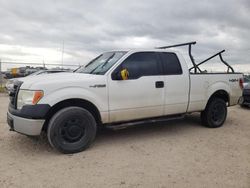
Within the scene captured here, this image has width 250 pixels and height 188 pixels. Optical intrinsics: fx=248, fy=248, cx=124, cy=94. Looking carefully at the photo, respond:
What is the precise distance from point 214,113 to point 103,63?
3209mm

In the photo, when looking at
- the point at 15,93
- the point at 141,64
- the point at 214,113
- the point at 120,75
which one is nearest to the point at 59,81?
the point at 15,93

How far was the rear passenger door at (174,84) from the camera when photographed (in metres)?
5.32

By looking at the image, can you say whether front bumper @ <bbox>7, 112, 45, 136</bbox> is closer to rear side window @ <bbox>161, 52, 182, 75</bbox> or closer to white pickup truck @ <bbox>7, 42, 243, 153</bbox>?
white pickup truck @ <bbox>7, 42, 243, 153</bbox>

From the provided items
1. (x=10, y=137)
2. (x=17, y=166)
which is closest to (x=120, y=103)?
(x=17, y=166)

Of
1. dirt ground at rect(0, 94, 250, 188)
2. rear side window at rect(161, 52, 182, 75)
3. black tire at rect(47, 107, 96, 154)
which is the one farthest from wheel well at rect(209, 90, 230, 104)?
black tire at rect(47, 107, 96, 154)

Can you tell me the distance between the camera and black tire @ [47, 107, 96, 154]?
13.5ft

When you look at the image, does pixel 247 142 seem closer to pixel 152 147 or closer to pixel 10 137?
pixel 152 147

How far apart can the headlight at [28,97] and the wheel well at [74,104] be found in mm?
306

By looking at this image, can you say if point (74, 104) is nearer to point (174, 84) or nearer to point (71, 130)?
point (71, 130)

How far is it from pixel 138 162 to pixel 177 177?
0.72 meters

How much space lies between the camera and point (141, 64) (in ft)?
16.8

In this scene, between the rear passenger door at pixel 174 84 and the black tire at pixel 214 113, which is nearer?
the rear passenger door at pixel 174 84

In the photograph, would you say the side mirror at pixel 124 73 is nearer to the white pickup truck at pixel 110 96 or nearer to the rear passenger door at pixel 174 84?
the white pickup truck at pixel 110 96

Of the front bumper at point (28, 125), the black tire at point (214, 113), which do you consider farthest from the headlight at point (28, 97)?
the black tire at point (214, 113)
